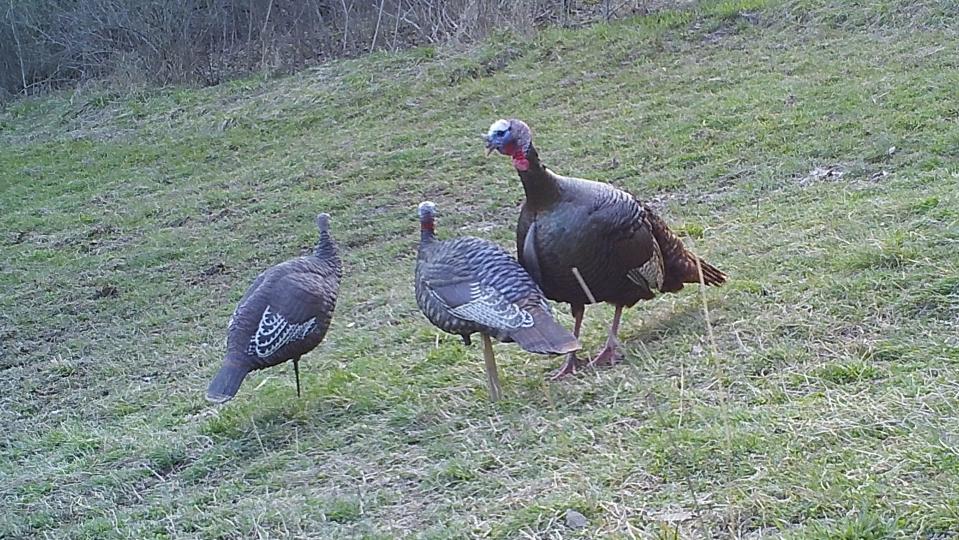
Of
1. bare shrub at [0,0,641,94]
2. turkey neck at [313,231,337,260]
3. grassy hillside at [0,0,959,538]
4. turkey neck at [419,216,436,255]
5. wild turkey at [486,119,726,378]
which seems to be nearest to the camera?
grassy hillside at [0,0,959,538]

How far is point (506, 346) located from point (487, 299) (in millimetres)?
1079

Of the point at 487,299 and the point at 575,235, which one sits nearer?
the point at 487,299

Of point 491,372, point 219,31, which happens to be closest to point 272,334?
point 491,372

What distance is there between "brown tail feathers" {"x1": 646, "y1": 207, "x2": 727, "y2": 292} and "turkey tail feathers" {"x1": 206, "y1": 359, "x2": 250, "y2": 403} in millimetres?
1943

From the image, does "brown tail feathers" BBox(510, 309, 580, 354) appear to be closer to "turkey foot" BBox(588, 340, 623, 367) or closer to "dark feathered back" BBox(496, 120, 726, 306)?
"dark feathered back" BBox(496, 120, 726, 306)

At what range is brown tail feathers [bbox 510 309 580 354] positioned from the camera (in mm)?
4203

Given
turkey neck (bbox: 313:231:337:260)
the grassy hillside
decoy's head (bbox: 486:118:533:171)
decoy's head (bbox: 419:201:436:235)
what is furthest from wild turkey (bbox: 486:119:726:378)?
turkey neck (bbox: 313:231:337:260)

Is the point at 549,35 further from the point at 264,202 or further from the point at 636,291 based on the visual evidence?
the point at 636,291

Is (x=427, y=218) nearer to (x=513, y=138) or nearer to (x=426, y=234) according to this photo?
(x=426, y=234)

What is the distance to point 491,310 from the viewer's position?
4.48 metres

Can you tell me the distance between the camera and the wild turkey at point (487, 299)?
4.33 metres

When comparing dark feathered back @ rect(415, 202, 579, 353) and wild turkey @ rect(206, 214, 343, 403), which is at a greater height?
dark feathered back @ rect(415, 202, 579, 353)

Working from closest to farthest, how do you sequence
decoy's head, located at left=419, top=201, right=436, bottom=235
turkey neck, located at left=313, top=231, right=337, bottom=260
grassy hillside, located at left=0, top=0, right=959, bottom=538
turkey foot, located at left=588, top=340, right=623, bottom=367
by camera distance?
1. grassy hillside, located at left=0, top=0, right=959, bottom=538
2. turkey foot, located at left=588, top=340, right=623, bottom=367
3. decoy's head, located at left=419, top=201, right=436, bottom=235
4. turkey neck, located at left=313, top=231, right=337, bottom=260

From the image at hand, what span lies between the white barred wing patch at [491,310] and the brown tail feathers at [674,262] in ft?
3.09
